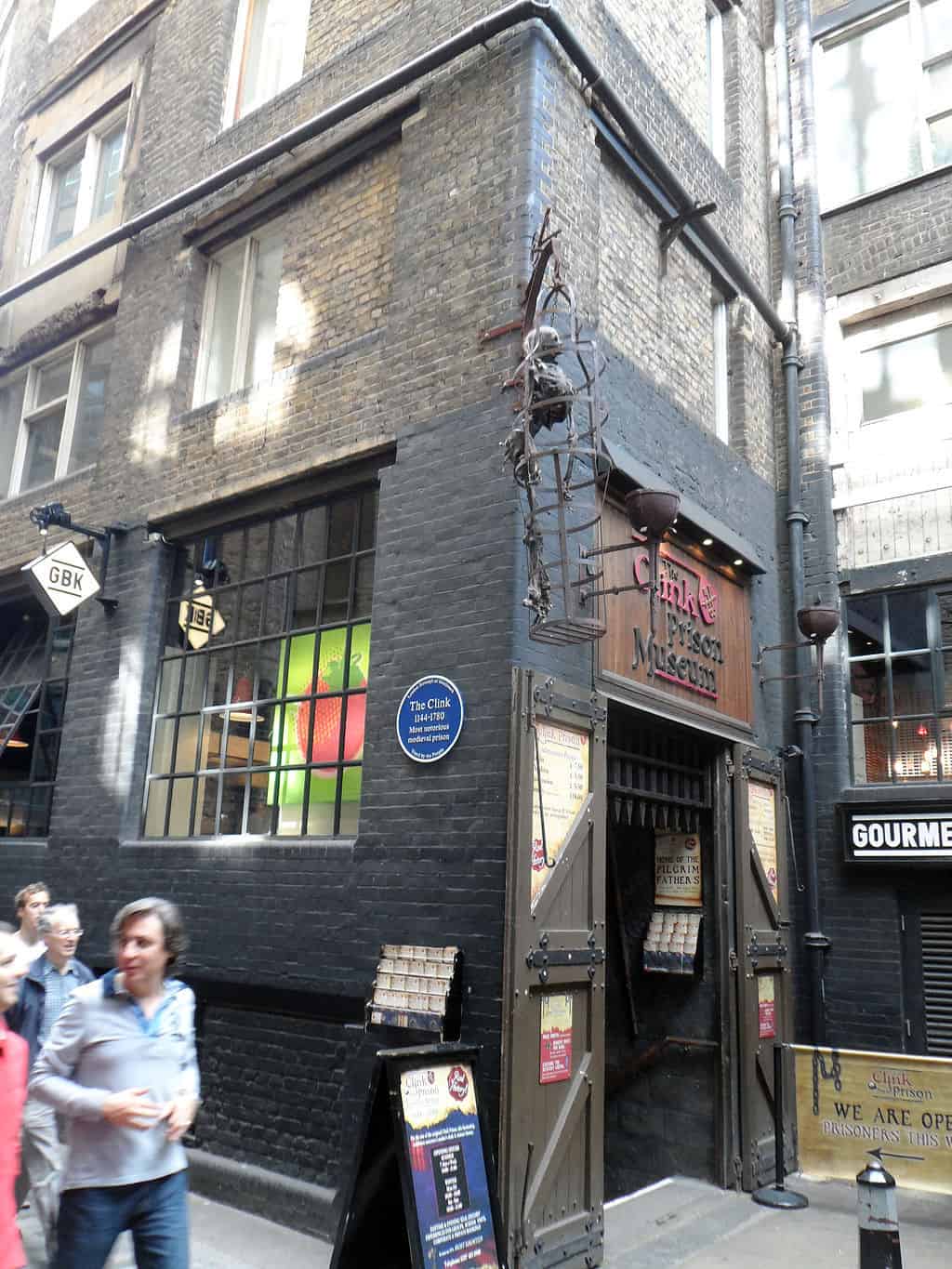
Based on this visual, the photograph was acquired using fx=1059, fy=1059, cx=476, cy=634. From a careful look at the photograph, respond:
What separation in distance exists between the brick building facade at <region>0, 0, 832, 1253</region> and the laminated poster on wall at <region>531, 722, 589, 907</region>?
228 millimetres

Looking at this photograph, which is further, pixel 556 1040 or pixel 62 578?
pixel 62 578

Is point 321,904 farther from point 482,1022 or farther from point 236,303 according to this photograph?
point 236,303

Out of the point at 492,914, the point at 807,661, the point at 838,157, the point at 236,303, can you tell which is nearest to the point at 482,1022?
the point at 492,914

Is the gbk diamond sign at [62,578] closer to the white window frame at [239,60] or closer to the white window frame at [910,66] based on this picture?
the white window frame at [239,60]

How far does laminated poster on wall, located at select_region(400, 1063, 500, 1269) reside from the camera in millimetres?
4891

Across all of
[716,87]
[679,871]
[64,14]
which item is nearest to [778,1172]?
[679,871]

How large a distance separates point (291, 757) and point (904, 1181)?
524cm

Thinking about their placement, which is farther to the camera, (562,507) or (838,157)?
(838,157)

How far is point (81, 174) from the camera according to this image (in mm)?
12039

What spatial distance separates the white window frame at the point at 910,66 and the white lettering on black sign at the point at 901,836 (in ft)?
19.9

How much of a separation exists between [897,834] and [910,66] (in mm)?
7668

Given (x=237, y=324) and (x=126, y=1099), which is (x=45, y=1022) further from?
(x=237, y=324)

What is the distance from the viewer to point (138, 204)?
10.5 metres

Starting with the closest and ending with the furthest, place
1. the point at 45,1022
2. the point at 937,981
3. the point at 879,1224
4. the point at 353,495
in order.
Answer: the point at 879,1224
the point at 45,1022
the point at 353,495
the point at 937,981
